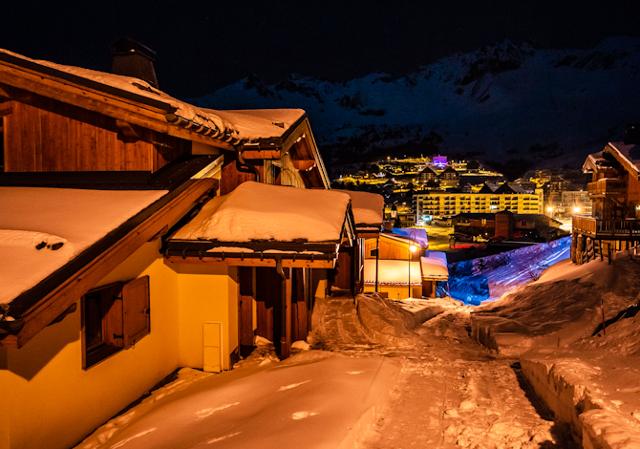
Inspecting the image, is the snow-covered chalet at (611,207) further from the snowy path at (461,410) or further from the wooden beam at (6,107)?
the wooden beam at (6,107)

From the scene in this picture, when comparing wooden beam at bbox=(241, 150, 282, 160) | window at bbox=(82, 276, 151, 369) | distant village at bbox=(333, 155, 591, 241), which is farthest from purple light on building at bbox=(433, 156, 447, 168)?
window at bbox=(82, 276, 151, 369)

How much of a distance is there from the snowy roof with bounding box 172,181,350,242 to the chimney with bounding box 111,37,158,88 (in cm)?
469

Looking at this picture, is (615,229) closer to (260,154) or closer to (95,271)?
(260,154)

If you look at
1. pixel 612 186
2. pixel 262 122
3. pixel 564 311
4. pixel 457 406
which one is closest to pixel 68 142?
pixel 262 122

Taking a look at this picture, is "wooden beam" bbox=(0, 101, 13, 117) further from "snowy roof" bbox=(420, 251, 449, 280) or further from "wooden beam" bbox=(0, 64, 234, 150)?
"snowy roof" bbox=(420, 251, 449, 280)

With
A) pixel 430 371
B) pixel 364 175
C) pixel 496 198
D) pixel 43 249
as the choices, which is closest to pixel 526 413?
pixel 430 371

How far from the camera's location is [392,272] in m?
27.2

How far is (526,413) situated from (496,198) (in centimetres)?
8660

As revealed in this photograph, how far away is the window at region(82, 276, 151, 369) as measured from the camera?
606cm

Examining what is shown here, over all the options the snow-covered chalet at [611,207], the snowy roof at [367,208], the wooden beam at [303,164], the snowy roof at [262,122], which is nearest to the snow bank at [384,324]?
the snowy roof at [367,208]

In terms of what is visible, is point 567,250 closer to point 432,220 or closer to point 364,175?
point 432,220

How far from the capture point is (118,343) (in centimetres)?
606

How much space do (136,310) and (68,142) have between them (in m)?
3.55

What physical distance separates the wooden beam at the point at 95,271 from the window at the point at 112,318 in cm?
82
